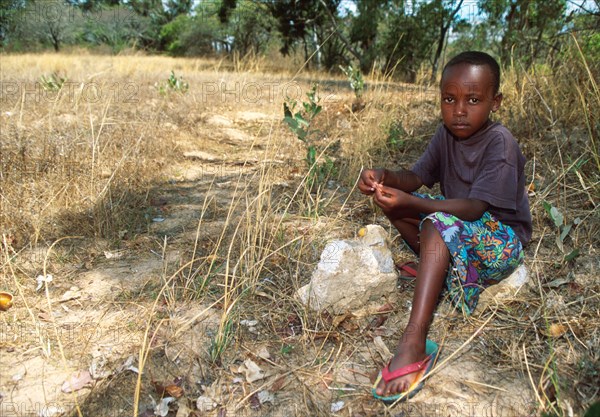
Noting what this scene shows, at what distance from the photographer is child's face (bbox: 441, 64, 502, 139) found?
4.88 feet

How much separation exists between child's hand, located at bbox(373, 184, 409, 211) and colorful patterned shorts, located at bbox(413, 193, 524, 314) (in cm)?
11

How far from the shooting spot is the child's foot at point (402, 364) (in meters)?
1.27

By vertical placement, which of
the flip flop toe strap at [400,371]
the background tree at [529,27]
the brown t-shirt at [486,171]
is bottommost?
the flip flop toe strap at [400,371]

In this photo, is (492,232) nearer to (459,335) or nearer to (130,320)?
(459,335)

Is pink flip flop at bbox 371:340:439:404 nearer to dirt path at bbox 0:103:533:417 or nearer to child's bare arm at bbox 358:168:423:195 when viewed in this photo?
dirt path at bbox 0:103:533:417

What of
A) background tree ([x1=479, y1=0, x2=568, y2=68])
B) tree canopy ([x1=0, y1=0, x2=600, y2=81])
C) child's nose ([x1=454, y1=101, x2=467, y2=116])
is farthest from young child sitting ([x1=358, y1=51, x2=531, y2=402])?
background tree ([x1=479, y1=0, x2=568, y2=68])

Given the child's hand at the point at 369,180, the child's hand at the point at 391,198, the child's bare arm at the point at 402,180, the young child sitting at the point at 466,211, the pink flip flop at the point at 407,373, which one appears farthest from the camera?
the child's bare arm at the point at 402,180

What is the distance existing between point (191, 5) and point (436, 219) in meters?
30.1

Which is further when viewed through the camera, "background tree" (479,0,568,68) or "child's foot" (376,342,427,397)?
"background tree" (479,0,568,68)

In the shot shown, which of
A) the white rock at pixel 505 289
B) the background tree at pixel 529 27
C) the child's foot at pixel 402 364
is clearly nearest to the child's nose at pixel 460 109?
the white rock at pixel 505 289

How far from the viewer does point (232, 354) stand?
4.84 ft

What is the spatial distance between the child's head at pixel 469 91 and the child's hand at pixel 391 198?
0.35 metres

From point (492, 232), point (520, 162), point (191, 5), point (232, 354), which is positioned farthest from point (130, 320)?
point (191, 5)

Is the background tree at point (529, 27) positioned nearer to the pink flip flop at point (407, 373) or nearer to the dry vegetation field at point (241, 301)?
the dry vegetation field at point (241, 301)
